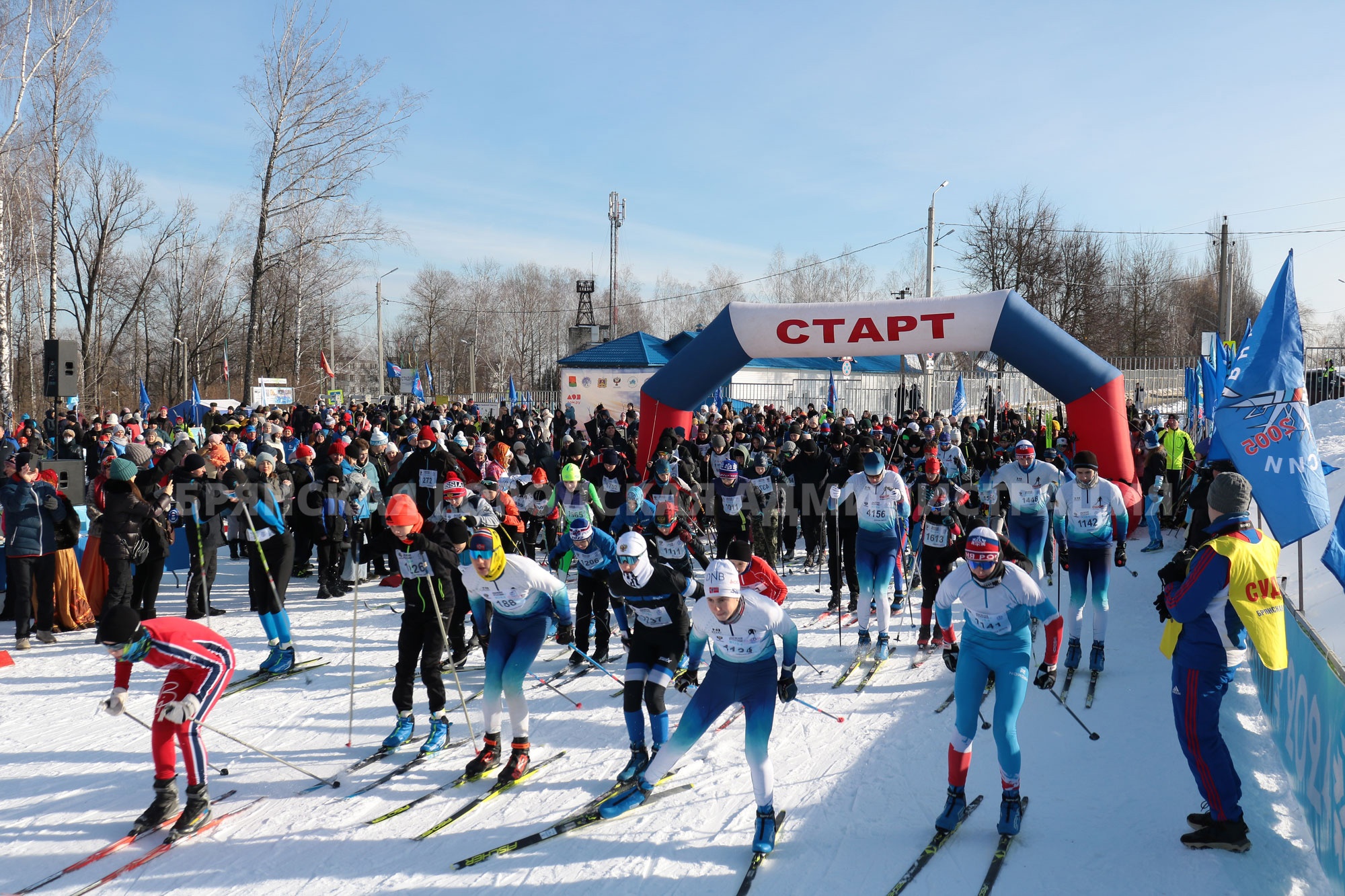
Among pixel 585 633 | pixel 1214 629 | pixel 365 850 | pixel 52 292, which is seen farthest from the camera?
pixel 52 292

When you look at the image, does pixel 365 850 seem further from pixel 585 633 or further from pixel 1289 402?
pixel 1289 402

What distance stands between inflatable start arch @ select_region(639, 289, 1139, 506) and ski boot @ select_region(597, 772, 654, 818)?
780 cm

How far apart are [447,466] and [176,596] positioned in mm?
3764

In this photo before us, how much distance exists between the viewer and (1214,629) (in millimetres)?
4422

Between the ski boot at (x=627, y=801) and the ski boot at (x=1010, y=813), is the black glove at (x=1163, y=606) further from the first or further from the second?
the ski boot at (x=627, y=801)

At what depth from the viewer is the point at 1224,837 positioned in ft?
14.5

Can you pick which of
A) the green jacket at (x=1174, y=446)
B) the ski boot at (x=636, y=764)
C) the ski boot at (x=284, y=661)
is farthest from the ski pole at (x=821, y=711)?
the green jacket at (x=1174, y=446)

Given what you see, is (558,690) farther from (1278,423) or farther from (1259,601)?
(1278,423)

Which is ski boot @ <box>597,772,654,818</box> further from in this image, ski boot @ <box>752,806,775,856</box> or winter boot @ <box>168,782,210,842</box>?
winter boot @ <box>168,782,210,842</box>

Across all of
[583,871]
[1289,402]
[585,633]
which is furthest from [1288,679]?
[585,633]

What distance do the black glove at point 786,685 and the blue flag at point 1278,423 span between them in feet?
10.3

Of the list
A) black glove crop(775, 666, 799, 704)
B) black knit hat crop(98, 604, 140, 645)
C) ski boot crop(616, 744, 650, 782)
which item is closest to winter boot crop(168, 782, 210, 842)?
black knit hat crop(98, 604, 140, 645)

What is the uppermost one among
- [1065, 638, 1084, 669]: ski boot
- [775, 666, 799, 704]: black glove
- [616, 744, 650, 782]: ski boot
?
[775, 666, 799, 704]: black glove

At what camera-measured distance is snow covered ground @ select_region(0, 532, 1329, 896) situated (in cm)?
445
